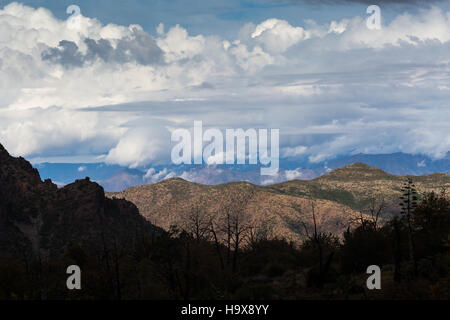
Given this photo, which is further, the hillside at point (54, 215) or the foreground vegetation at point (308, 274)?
the hillside at point (54, 215)

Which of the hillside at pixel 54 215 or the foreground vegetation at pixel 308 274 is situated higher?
the hillside at pixel 54 215

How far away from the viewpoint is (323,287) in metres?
44.0

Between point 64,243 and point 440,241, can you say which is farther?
point 64,243

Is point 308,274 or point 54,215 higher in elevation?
point 54,215

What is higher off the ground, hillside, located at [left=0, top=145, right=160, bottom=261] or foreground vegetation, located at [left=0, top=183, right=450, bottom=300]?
hillside, located at [left=0, top=145, right=160, bottom=261]

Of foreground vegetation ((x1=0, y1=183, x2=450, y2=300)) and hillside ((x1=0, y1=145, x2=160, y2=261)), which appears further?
hillside ((x1=0, y1=145, x2=160, y2=261))

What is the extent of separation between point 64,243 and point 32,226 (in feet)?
A: 48.8

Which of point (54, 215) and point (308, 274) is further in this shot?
point (54, 215)
